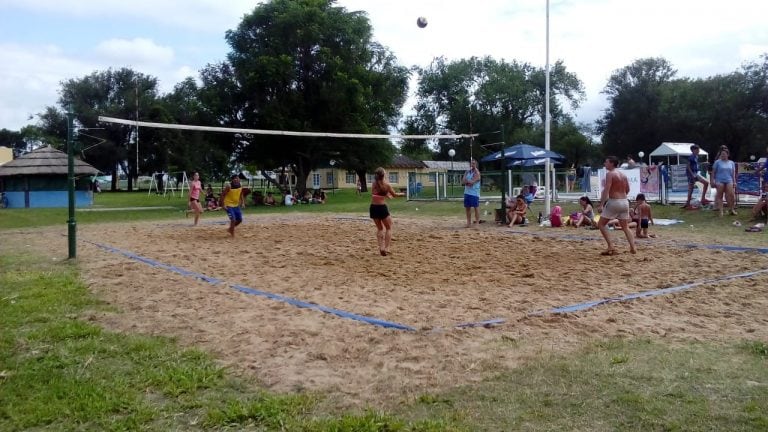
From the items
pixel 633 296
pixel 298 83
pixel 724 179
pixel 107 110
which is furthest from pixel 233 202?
pixel 107 110

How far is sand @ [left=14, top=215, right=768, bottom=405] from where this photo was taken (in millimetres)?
4359

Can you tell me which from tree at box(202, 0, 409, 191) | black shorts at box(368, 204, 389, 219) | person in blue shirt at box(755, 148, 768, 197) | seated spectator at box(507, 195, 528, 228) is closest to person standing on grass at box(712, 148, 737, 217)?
person in blue shirt at box(755, 148, 768, 197)

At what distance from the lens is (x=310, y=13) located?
102 ft

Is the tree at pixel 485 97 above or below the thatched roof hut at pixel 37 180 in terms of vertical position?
above

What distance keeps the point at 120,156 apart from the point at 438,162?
1434 inches

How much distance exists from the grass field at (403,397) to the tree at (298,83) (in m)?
26.1

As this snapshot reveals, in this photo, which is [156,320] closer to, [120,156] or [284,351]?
[284,351]

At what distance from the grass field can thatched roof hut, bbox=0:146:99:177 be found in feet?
99.9

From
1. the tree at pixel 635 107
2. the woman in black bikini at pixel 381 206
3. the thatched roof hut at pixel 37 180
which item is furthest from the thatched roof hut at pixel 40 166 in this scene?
the tree at pixel 635 107

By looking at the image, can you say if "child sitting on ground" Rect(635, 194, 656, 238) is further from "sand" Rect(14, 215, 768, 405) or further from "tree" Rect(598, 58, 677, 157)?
"tree" Rect(598, 58, 677, 157)

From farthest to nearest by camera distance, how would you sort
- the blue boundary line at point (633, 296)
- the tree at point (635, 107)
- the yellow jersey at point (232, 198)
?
1. the tree at point (635, 107)
2. the yellow jersey at point (232, 198)
3. the blue boundary line at point (633, 296)

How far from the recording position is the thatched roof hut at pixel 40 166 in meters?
31.7

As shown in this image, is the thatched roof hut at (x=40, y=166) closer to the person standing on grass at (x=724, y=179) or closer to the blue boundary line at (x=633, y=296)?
the person standing on grass at (x=724, y=179)

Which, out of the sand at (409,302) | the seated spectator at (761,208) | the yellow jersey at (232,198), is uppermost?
the yellow jersey at (232,198)
